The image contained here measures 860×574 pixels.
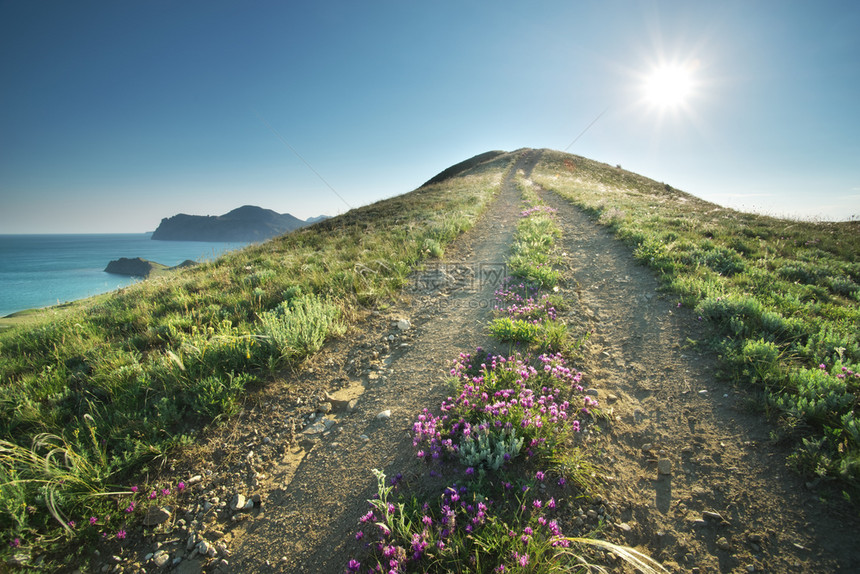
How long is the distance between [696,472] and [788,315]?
12.9ft

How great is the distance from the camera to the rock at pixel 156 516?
269 cm

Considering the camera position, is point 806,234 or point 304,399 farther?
point 806,234

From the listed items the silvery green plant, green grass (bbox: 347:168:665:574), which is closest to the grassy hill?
green grass (bbox: 347:168:665:574)

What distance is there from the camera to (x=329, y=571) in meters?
2.31

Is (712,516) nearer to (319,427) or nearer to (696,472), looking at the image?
(696,472)

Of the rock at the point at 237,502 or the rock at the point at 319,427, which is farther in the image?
the rock at the point at 319,427

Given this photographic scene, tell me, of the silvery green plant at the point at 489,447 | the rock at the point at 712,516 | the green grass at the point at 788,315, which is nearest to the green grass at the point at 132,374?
the silvery green plant at the point at 489,447

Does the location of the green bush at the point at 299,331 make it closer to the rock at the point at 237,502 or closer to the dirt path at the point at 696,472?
the rock at the point at 237,502

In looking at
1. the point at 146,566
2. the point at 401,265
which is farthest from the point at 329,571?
the point at 401,265

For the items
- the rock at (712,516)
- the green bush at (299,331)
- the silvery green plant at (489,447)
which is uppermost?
the green bush at (299,331)

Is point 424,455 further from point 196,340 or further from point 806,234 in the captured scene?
point 806,234

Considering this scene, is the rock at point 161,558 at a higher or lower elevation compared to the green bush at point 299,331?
lower

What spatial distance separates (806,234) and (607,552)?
14364mm

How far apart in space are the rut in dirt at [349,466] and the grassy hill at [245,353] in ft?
4.52
